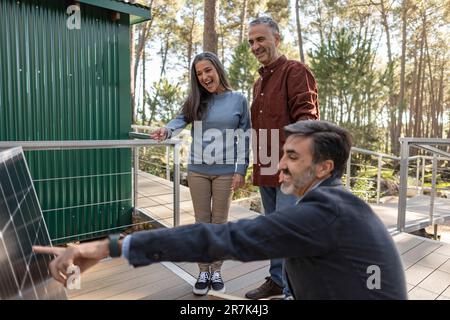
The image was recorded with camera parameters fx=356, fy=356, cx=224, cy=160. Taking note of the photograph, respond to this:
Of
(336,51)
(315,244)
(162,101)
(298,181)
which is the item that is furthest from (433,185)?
(162,101)

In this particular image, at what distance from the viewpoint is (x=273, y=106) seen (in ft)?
7.39

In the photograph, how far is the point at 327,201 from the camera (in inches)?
38.1

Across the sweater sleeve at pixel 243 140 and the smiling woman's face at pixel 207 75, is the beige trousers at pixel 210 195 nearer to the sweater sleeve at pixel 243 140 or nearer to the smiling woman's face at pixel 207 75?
the sweater sleeve at pixel 243 140

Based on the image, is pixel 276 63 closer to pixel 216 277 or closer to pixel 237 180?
pixel 237 180

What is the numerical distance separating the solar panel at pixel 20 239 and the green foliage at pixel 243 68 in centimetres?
1264

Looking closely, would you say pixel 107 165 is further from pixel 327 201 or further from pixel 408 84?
pixel 408 84

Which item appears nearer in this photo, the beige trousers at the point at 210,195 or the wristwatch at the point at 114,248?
the wristwatch at the point at 114,248

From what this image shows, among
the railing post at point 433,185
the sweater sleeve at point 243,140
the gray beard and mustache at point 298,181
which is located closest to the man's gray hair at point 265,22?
the sweater sleeve at point 243,140

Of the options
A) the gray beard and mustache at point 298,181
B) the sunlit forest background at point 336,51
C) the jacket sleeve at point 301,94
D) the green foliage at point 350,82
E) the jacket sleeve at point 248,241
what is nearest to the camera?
the jacket sleeve at point 248,241

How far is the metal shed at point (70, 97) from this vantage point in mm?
3414

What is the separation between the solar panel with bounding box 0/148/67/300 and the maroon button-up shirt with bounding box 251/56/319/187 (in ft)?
4.33

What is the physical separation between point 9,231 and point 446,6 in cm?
1924

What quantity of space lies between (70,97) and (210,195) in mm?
2229
